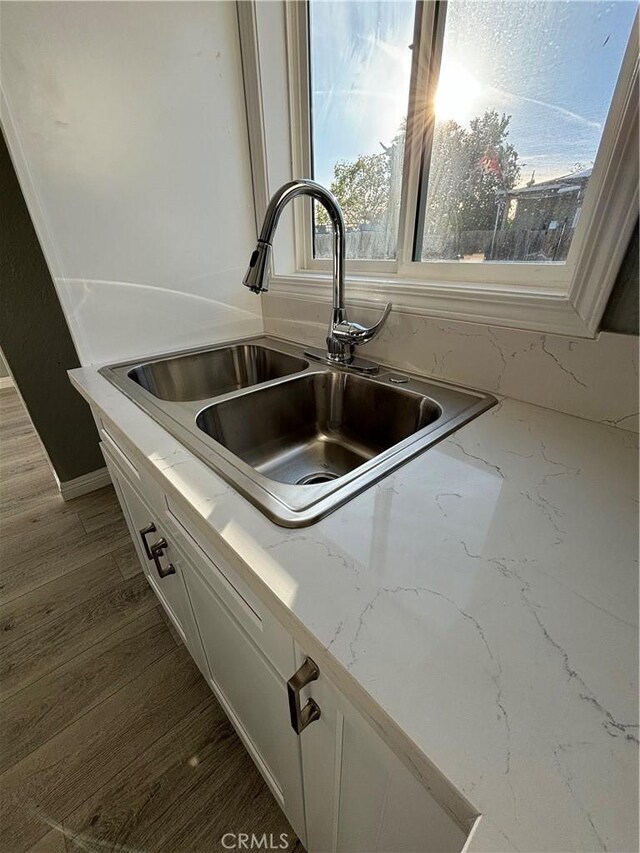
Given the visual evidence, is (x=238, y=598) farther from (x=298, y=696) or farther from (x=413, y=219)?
(x=413, y=219)

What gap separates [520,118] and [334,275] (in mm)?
531

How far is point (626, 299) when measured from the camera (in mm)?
622

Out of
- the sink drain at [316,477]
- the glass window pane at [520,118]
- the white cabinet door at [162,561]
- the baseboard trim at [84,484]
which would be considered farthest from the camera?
the baseboard trim at [84,484]

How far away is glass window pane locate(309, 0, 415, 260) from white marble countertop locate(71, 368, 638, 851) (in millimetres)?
915

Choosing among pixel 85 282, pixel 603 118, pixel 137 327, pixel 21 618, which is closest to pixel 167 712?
pixel 21 618

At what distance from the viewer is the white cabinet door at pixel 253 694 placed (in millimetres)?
573

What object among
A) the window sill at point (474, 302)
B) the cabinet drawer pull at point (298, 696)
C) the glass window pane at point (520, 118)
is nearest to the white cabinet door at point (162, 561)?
the cabinet drawer pull at point (298, 696)

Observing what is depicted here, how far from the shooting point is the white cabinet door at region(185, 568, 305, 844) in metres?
0.57

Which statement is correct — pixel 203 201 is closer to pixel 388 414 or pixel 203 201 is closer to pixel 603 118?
pixel 388 414

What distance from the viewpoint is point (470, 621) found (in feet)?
1.13

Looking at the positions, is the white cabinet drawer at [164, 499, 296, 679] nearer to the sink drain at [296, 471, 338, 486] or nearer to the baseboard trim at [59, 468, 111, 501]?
the sink drain at [296, 471, 338, 486]

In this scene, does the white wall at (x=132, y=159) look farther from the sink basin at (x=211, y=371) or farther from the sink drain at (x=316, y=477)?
the sink drain at (x=316, y=477)

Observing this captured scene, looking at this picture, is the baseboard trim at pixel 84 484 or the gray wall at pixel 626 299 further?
the baseboard trim at pixel 84 484

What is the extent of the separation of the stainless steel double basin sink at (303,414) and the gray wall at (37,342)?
0.80 metres
